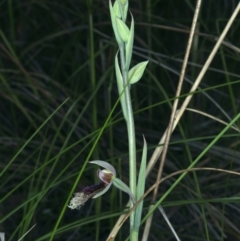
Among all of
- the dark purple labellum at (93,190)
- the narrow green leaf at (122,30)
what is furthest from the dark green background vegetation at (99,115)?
the narrow green leaf at (122,30)

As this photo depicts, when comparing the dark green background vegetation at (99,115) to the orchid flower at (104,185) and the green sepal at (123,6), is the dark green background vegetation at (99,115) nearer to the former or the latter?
the orchid flower at (104,185)

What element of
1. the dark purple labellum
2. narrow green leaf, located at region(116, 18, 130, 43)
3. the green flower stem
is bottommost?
the dark purple labellum

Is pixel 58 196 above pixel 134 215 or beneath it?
beneath

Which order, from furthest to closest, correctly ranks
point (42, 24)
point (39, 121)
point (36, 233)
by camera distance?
point (42, 24) → point (39, 121) → point (36, 233)

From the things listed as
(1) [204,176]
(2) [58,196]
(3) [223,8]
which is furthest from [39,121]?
(3) [223,8]

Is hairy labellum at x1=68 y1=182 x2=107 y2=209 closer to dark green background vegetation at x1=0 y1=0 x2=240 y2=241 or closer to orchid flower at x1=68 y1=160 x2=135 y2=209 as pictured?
orchid flower at x1=68 y1=160 x2=135 y2=209

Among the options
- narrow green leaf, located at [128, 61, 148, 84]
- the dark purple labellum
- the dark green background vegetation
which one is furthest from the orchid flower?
the dark green background vegetation

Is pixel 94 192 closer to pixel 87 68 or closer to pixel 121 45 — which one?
pixel 121 45

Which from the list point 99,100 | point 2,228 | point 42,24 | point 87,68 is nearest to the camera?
point 2,228

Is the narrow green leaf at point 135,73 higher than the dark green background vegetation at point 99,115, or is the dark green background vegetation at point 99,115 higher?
the narrow green leaf at point 135,73
